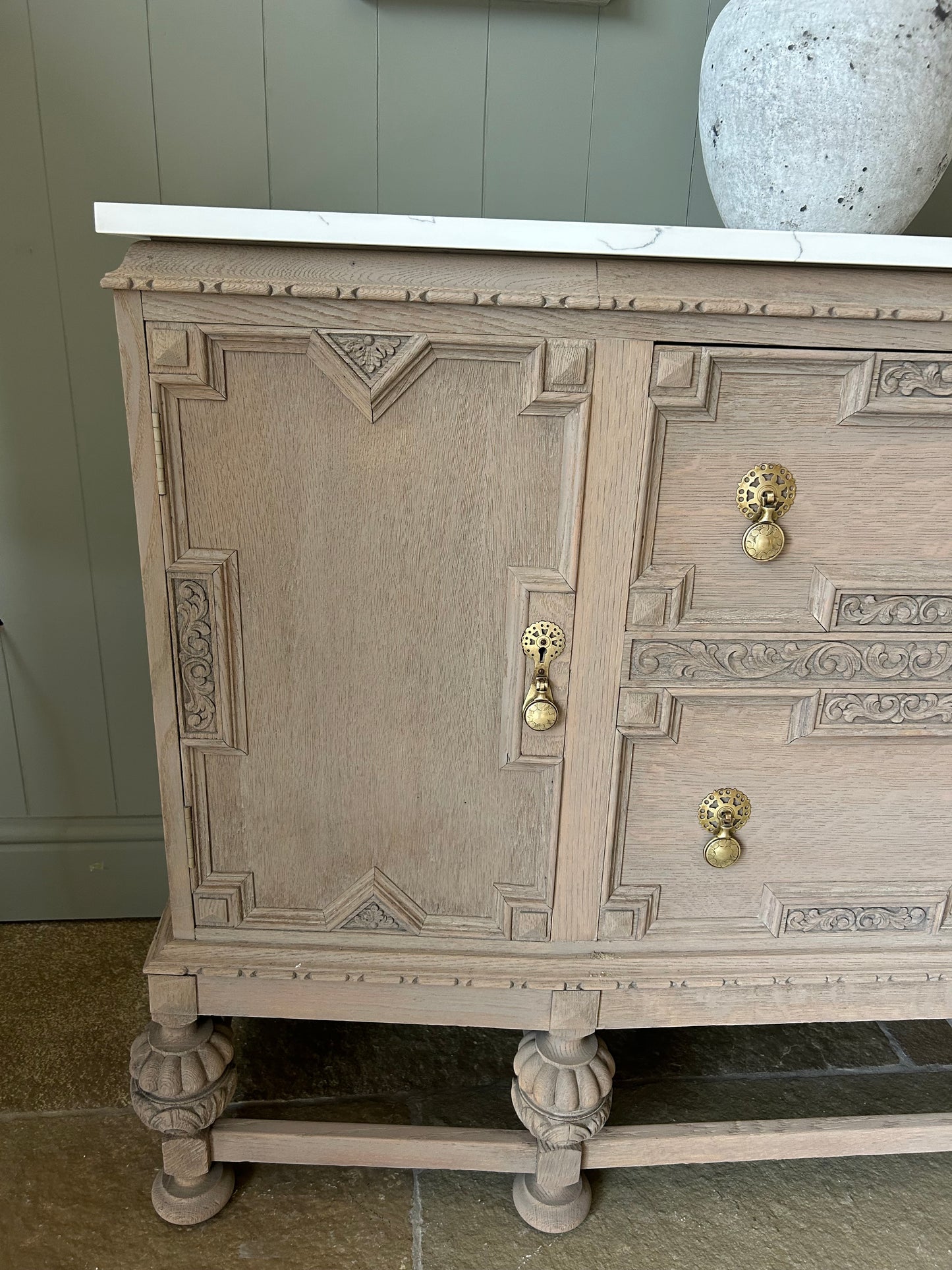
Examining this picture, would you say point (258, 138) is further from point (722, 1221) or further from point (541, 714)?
point (722, 1221)

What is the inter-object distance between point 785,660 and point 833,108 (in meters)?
0.50

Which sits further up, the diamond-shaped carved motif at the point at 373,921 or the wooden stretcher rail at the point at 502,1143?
the diamond-shaped carved motif at the point at 373,921

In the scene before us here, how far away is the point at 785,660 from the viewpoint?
2.94 feet

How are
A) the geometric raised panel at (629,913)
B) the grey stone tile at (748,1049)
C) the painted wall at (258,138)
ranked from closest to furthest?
the geometric raised panel at (629,913) < the painted wall at (258,138) < the grey stone tile at (748,1049)

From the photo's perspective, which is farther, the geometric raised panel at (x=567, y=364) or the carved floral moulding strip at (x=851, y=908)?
the carved floral moulding strip at (x=851, y=908)

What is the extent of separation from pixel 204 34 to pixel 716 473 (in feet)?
2.86

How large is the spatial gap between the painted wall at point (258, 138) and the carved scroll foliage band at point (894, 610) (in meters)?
0.67

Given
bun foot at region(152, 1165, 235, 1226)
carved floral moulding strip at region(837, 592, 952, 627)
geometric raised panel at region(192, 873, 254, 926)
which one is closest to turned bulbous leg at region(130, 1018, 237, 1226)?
bun foot at region(152, 1165, 235, 1226)

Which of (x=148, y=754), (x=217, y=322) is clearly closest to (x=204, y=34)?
(x=217, y=322)

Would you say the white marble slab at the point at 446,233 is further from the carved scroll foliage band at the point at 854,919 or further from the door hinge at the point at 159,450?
the carved scroll foliage band at the point at 854,919

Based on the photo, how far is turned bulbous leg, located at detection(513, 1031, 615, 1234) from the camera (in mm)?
996

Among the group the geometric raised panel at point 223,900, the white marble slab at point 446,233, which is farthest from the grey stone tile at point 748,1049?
the white marble slab at point 446,233

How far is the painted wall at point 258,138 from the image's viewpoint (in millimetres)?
1174

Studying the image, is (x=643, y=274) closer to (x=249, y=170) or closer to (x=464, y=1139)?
(x=249, y=170)
